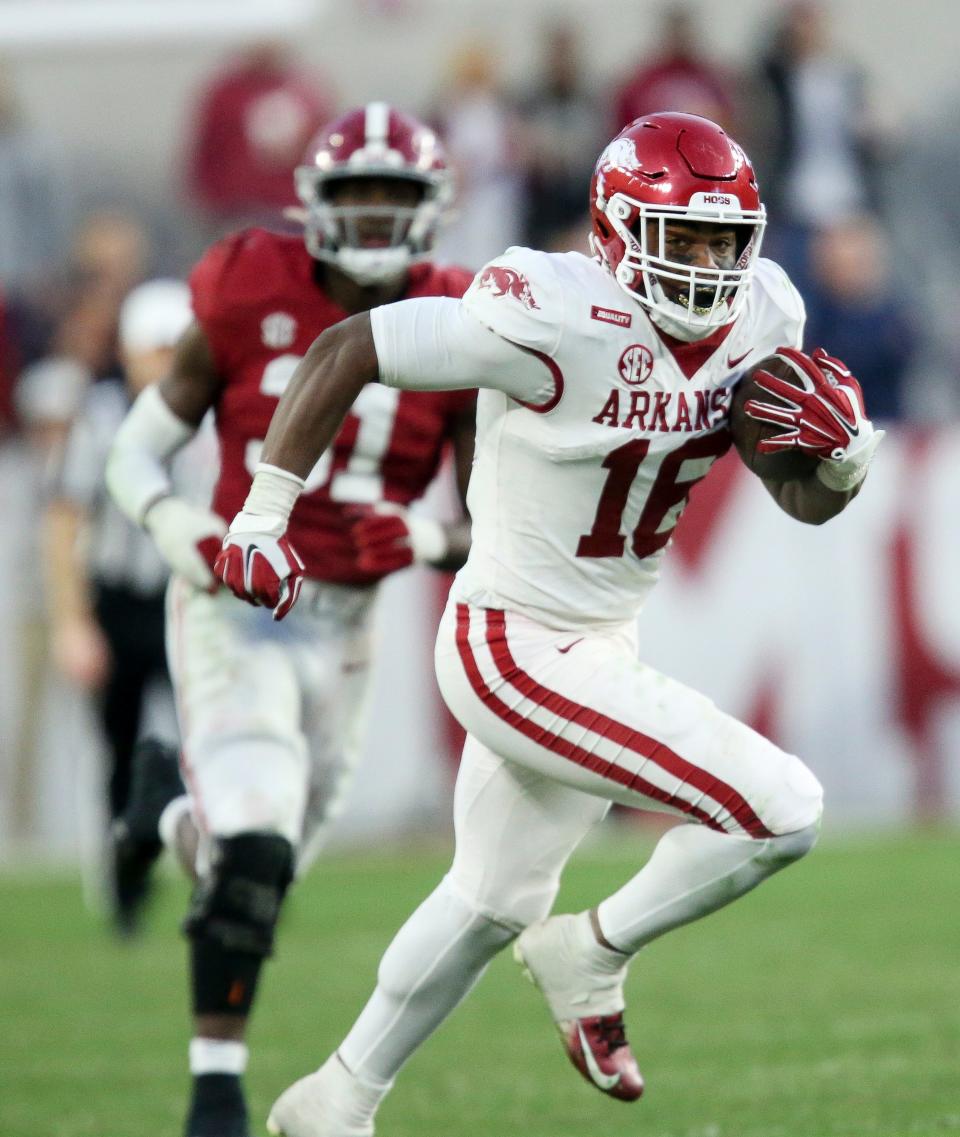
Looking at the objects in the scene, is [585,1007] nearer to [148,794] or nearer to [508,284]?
[508,284]

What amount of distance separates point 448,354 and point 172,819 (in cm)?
168

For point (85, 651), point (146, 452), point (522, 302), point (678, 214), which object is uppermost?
point (678, 214)

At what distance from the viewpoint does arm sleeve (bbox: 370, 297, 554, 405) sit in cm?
365

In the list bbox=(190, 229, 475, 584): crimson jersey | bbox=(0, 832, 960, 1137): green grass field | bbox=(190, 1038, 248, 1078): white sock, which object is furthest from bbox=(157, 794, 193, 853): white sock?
bbox=(190, 1038, 248, 1078): white sock

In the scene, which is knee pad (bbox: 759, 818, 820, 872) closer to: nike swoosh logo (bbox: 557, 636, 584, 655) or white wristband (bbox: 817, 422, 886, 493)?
nike swoosh logo (bbox: 557, 636, 584, 655)

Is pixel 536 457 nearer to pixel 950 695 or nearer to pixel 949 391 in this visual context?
pixel 950 695

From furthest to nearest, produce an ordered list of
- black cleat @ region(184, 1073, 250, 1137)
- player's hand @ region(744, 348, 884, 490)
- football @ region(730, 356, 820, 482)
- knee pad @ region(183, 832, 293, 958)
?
knee pad @ region(183, 832, 293, 958), black cleat @ region(184, 1073, 250, 1137), football @ region(730, 356, 820, 482), player's hand @ region(744, 348, 884, 490)

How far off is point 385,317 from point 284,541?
1.38ft

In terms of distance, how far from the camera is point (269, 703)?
4.58 metres

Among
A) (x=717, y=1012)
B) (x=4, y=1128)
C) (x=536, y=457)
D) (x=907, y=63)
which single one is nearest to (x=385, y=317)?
(x=536, y=457)

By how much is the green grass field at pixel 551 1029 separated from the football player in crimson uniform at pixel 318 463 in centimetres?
62

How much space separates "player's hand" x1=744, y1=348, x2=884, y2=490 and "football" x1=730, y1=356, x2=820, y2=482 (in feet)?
0.14

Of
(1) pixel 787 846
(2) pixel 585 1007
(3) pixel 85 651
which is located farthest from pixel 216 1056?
(3) pixel 85 651

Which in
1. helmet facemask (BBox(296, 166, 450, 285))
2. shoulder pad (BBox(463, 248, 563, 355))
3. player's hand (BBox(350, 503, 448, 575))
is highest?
shoulder pad (BBox(463, 248, 563, 355))
